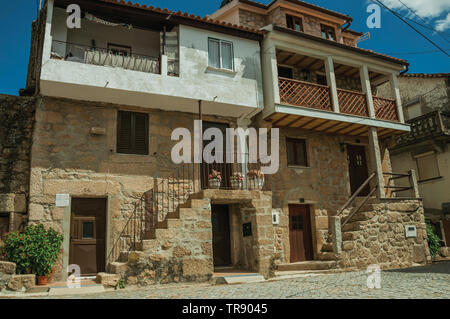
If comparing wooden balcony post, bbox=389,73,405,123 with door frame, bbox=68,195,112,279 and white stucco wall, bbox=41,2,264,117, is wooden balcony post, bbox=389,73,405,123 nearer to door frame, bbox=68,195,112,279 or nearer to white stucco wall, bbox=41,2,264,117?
white stucco wall, bbox=41,2,264,117

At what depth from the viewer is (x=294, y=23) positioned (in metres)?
14.9

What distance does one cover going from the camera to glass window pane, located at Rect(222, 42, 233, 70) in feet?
38.3

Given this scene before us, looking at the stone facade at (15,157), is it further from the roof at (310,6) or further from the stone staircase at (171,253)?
the roof at (310,6)

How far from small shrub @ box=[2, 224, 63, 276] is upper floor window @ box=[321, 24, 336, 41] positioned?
42.2 feet

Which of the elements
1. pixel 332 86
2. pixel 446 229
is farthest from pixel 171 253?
pixel 446 229

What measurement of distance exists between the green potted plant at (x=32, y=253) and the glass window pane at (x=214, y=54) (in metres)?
6.57

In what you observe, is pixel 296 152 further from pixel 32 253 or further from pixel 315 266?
pixel 32 253

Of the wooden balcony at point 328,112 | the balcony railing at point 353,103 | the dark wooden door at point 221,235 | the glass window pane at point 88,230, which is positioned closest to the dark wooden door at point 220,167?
the dark wooden door at point 221,235

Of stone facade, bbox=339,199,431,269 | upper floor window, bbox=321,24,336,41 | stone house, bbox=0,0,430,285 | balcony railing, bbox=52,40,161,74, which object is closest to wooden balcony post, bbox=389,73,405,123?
stone house, bbox=0,0,430,285

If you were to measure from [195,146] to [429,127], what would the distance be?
11237mm

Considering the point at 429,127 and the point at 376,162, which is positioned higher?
the point at 429,127

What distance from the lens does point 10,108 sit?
32.8 ft

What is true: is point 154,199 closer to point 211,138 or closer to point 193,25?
point 211,138
